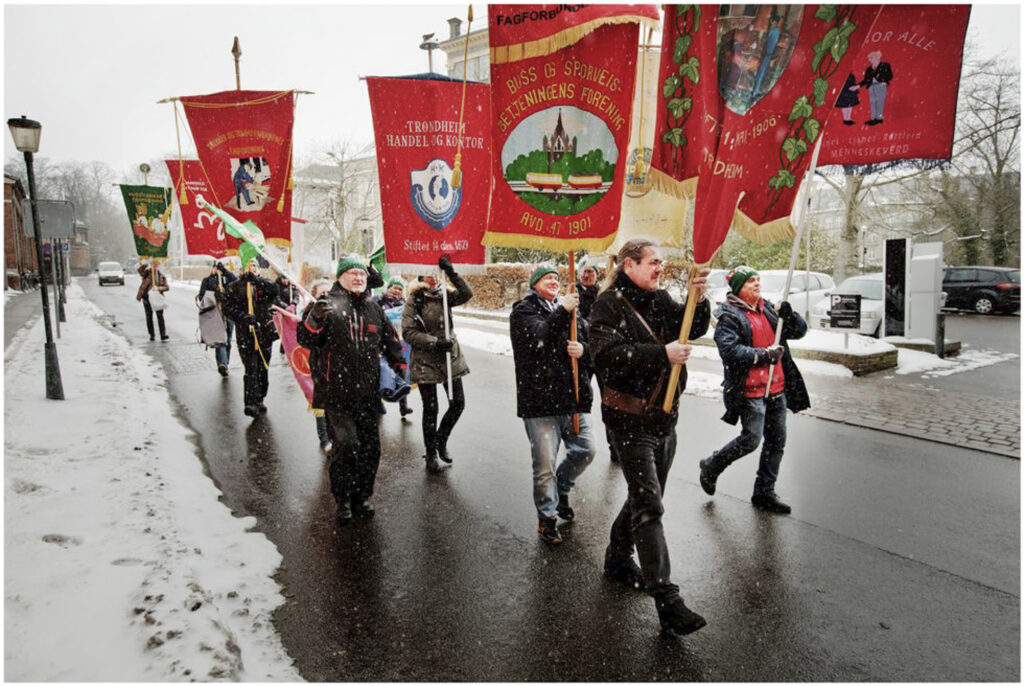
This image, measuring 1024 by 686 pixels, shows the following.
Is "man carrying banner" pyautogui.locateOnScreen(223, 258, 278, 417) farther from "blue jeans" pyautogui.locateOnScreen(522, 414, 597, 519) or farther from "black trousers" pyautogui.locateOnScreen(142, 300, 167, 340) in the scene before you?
"black trousers" pyautogui.locateOnScreen(142, 300, 167, 340)

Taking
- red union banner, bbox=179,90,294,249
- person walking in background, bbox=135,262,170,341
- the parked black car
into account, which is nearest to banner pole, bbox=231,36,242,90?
red union banner, bbox=179,90,294,249

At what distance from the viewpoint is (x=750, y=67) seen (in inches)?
131

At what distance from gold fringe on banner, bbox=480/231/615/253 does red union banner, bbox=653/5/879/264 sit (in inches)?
39.3

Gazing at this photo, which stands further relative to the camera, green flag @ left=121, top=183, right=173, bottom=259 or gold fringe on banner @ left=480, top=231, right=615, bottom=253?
green flag @ left=121, top=183, right=173, bottom=259

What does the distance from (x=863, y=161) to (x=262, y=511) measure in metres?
5.54

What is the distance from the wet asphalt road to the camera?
3.10 m

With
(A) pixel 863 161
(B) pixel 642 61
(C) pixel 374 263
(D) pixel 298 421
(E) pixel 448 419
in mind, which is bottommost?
(D) pixel 298 421

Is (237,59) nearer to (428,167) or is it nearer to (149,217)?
(428,167)

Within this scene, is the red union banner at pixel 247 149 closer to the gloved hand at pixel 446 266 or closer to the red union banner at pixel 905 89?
the gloved hand at pixel 446 266

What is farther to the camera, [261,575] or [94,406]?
[94,406]

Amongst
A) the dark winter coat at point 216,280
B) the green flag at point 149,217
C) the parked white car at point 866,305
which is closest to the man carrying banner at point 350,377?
the dark winter coat at point 216,280

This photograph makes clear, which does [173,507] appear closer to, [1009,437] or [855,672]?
[855,672]

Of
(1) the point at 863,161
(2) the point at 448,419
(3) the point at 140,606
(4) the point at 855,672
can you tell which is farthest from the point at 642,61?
(3) the point at 140,606

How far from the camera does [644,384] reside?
11.2 ft
